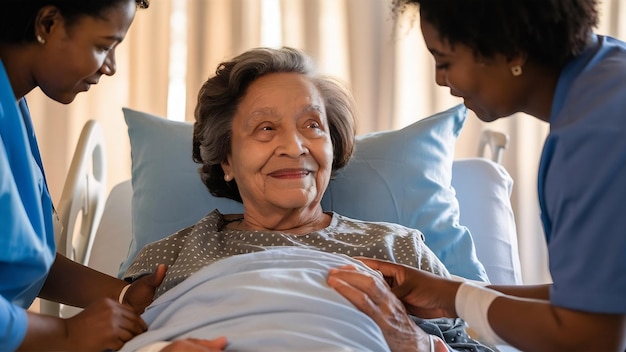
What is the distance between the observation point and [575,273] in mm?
1228

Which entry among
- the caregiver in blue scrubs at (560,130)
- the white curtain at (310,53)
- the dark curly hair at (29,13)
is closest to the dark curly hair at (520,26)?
the caregiver in blue scrubs at (560,130)

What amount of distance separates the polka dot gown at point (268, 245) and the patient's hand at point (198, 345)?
0.35 m

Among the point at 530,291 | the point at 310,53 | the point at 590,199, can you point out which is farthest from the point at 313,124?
the point at 310,53

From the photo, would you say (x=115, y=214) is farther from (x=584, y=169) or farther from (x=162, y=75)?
(x=584, y=169)

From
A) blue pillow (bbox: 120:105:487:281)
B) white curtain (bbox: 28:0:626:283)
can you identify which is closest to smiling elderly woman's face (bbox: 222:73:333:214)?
blue pillow (bbox: 120:105:487:281)

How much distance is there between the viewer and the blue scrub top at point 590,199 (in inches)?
46.9

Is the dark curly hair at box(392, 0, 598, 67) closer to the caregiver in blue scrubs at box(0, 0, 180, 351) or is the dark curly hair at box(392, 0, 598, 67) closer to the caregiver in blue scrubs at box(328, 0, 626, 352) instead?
the caregiver in blue scrubs at box(328, 0, 626, 352)

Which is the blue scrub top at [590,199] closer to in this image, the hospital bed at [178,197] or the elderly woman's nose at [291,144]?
the elderly woman's nose at [291,144]

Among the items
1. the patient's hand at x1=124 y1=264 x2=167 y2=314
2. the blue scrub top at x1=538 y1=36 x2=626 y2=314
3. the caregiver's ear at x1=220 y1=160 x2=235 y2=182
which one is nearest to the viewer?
the blue scrub top at x1=538 y1=36 x2=626 y2=314

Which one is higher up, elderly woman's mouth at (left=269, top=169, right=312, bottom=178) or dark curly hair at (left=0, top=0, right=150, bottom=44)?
dark curly hair at (left=0, top=0, right=150, bottom=44)

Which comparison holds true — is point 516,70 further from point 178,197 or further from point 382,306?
point 178,197

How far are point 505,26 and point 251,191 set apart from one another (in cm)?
87

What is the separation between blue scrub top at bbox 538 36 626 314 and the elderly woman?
63 centimetres

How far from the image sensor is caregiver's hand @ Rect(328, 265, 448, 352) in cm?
156
